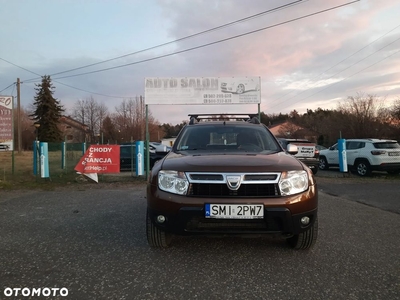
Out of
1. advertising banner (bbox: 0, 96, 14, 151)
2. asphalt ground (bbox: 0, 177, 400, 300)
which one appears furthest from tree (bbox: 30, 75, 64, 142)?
asphalt ground (bbox: 0, 177, 400, 300)

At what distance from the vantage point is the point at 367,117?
31.9 metres

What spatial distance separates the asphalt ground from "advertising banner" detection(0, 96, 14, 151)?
795cm

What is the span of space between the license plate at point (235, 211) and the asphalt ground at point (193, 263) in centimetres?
59

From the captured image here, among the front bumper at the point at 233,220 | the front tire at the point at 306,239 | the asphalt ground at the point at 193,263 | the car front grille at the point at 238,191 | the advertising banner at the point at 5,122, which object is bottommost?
the asphalt ground at the point at 193,263

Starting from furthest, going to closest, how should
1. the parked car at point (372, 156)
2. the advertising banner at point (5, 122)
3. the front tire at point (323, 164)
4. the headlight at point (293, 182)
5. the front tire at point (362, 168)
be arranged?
1. the front tire at point (323, 164)
2. the front tire at point (362, 168)
3. the parked car at point (372, 156)
4. the advertising banner at point (5, 122)
5. the headlight at point (293, 182)

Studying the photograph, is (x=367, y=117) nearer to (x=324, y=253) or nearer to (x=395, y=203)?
(x=395, y=203)

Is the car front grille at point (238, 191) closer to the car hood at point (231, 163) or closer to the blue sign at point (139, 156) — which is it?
the car hood at point (231, 163)

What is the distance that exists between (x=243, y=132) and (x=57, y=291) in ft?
10.3

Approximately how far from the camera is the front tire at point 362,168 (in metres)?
12.8

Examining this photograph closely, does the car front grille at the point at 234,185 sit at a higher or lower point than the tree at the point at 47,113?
lower

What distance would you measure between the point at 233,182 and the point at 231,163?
25 centimetres

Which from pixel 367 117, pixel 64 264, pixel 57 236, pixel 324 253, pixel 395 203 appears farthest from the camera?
pixel 367 117

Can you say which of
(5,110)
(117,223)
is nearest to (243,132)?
(117,223)

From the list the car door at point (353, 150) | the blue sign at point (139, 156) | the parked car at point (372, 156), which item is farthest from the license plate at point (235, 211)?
the car door at point (353, 150)
